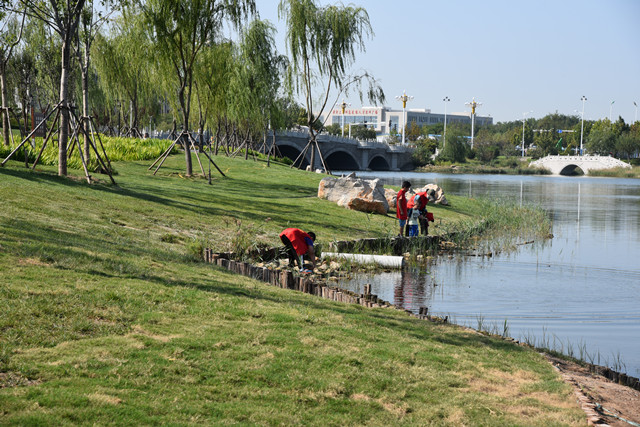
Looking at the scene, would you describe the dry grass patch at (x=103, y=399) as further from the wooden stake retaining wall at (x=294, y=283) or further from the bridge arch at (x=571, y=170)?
the bridge arch at (x=571, y=170)

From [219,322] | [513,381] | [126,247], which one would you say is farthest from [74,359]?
[126,247]

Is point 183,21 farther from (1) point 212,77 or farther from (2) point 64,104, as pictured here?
(1) point 212,77

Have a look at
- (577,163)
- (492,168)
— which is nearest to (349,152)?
(492,168)

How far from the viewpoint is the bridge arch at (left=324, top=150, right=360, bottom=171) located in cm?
10163

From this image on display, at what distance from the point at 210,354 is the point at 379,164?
4150 inches

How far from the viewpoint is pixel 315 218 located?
1955cm

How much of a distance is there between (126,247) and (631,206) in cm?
3642

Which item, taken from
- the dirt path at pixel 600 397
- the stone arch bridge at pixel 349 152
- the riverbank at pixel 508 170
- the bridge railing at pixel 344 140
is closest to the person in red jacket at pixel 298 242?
the dirt path at pixel 600 397

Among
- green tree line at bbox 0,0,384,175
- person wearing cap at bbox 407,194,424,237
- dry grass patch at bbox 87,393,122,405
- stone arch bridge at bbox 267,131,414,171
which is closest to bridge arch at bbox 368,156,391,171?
stone arch bridge at bbox 267,131,414,171

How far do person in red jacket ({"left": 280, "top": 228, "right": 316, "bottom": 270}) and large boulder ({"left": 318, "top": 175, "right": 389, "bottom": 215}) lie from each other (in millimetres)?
9551

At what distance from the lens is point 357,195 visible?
2266 cm

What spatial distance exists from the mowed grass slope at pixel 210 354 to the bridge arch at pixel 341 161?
90722 millimetres

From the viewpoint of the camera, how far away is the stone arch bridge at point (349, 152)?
81312mm

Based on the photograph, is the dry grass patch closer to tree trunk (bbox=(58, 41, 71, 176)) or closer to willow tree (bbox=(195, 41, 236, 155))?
tree trunk (bbox=(58, 41, 71, 176))
